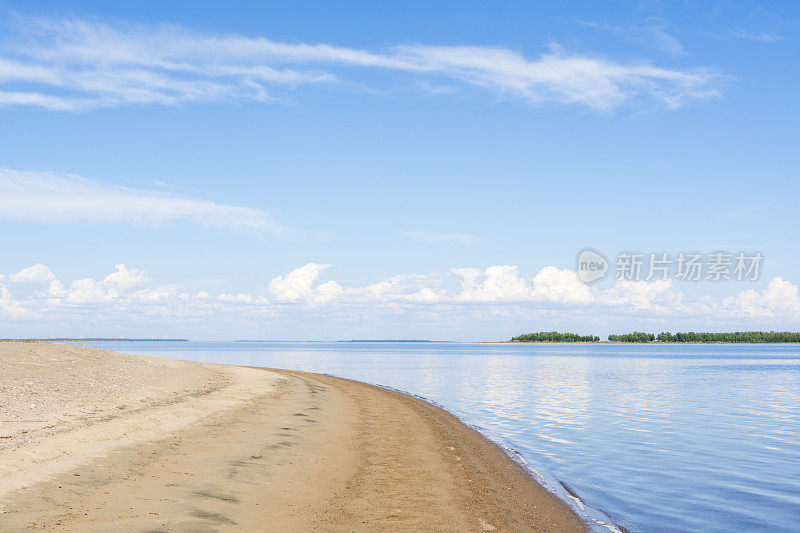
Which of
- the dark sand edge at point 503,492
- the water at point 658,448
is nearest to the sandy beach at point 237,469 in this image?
the dark sand edge at point 503,492

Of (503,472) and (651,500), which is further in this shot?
(503,472)

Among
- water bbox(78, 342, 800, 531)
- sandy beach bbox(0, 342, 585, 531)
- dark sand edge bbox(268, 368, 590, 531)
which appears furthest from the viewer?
water bbox(78, 342, 800, 531)

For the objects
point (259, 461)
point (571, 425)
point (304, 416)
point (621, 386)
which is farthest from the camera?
point (621, 386)

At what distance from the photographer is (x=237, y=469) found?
15422mm

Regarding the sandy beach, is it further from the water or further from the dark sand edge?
the water

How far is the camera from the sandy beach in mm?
11609

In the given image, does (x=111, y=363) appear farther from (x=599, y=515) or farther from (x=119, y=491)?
(x=599, y=515)

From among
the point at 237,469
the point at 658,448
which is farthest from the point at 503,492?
the point at 658,448

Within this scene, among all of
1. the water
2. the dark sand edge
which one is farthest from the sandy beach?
the water

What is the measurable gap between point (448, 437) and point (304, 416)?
6.99 metres

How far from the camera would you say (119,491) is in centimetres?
1262

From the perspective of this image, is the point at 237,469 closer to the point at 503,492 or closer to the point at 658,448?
the point at 503,492

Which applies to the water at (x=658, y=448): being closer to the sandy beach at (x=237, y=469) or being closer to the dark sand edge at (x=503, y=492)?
the dark sand edge at (x=503, y=492)

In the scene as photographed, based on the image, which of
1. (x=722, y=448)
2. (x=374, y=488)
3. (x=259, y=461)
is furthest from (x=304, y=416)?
(x=722, y=448)
